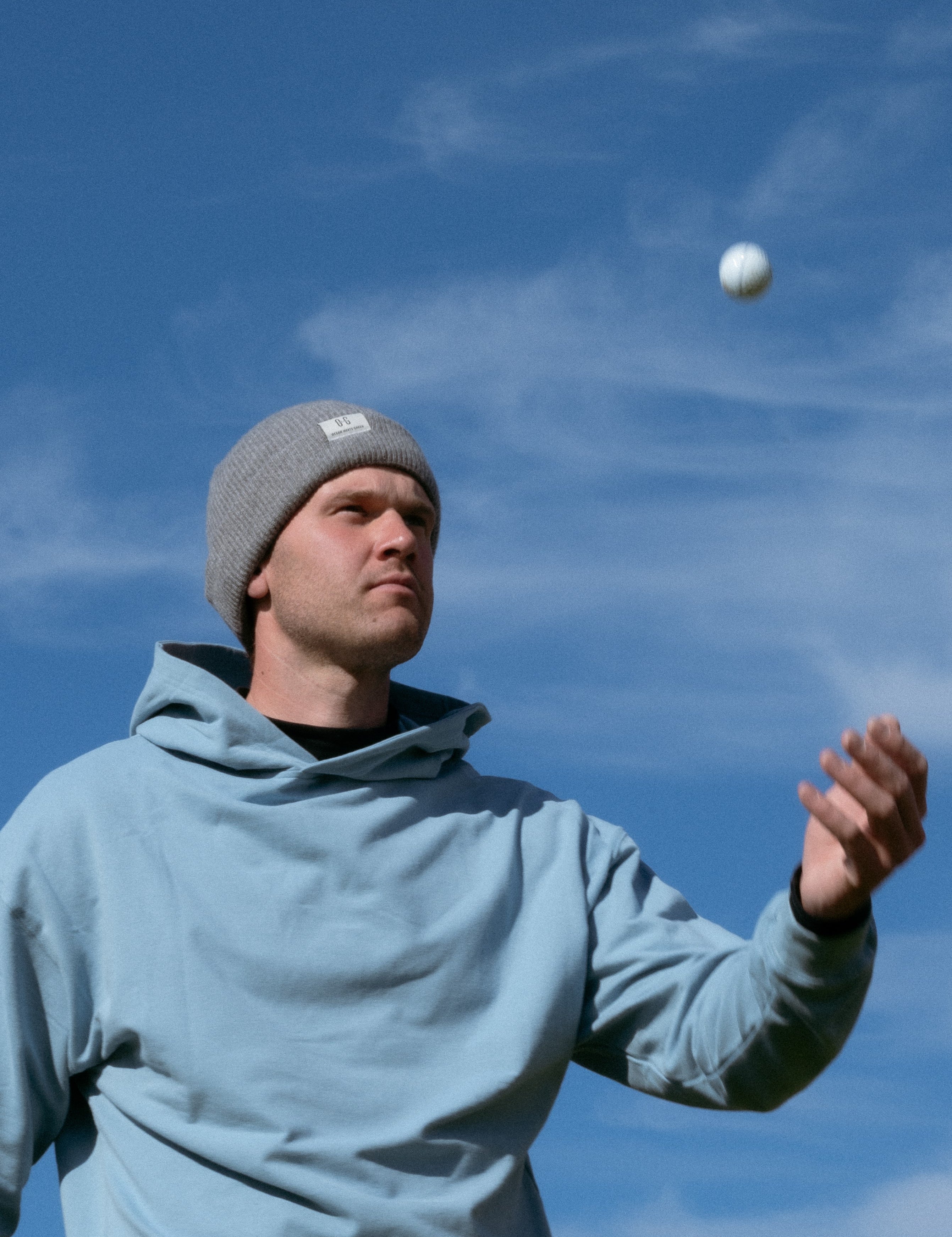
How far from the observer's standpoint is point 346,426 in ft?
21.4

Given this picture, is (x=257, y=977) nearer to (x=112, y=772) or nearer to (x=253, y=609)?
(x=112, y=772)

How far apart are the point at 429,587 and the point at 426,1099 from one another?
182cm

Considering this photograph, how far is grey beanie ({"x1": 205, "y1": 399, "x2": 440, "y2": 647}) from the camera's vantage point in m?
6.41

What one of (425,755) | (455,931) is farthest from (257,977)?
(425,755)

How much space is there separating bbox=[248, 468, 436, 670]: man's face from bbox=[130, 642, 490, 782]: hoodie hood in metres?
0.32

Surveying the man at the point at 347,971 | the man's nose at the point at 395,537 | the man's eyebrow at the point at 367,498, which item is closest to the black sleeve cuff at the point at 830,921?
the man at the point at 347,971

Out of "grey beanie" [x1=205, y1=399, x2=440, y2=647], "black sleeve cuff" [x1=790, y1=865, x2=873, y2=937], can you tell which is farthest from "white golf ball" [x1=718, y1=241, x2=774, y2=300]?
"black sleeve cuff" [x1=790, y1=865, x2=873, y2=937]

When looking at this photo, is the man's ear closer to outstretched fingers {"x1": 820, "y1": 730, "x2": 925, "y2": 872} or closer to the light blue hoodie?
the light blue hoodie

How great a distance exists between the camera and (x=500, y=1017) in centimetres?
515

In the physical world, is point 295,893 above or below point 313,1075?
above

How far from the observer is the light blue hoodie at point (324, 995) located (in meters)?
4.83

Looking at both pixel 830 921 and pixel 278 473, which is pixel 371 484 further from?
pixel 830 921

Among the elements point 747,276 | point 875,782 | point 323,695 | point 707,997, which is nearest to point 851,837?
point 875,782

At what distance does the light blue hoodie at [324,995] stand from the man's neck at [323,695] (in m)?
0.34
